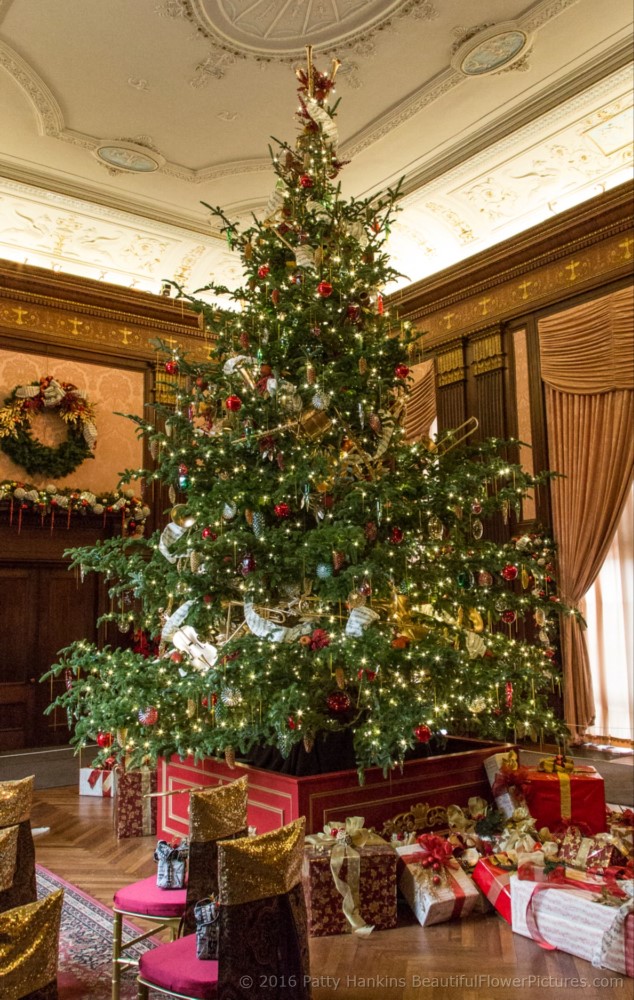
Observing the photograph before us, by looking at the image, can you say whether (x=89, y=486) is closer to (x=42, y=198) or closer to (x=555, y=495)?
(x=42, y=198)

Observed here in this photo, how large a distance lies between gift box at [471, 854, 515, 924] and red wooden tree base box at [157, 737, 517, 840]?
615mm

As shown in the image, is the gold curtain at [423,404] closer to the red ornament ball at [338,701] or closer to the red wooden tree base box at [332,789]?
the red wooden tree base box at [332,789]

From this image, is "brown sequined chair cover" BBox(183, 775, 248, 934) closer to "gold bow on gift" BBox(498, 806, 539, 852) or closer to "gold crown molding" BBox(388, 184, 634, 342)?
"gold bow on gift" BBox(498, 806, 539, 852)

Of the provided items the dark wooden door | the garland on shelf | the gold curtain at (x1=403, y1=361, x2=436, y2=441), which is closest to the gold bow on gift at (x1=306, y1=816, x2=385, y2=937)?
the dark wooden door

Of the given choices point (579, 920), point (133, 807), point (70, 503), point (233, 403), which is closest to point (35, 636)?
point (70, 503)

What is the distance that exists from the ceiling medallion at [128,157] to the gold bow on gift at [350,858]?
21.8ft

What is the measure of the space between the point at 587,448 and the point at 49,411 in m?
5.96

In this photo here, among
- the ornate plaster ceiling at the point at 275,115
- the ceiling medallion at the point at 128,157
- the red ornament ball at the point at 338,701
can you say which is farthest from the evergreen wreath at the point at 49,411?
the red ornament ball at the point at 338,701

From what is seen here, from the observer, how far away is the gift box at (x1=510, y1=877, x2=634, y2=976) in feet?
10.4

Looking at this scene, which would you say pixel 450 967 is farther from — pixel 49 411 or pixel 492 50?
pixel 49 411

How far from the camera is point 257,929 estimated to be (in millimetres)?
2186

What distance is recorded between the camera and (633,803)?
580 cm

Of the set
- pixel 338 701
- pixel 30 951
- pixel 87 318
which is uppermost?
pixel 87 318

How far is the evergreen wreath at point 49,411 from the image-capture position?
28.5 feet
